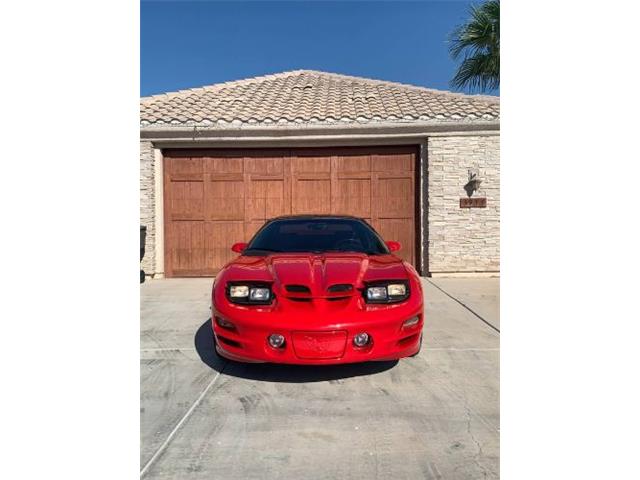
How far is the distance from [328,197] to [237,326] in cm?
470

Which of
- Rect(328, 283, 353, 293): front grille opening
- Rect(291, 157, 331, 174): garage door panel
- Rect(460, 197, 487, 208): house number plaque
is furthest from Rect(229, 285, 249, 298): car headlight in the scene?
Rect(460, 197, 487, 208): house number plaque

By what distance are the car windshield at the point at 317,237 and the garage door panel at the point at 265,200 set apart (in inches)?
121

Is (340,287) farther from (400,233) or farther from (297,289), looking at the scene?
(400,233)

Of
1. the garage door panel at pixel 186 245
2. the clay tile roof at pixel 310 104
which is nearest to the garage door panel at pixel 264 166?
the clay tile roof at pixel 310 104

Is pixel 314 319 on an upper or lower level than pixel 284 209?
lower

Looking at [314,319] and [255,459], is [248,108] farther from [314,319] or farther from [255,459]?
[255,459]

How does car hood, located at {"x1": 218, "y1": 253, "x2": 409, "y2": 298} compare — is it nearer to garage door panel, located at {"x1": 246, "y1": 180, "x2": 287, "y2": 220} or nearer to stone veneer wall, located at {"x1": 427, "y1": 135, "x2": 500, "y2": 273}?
garage door panel, located at {"x1": 246, "y1": 180, "x2": 287, "y2": 220}

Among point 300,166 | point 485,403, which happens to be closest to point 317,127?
point 300,166

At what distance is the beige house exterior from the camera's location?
675cm

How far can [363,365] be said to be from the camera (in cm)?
295

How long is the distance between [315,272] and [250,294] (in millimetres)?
529

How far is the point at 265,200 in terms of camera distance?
703cm

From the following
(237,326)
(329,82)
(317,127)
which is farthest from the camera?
(329,82)

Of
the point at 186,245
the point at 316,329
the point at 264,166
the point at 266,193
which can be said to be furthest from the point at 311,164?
the point at 316,329
